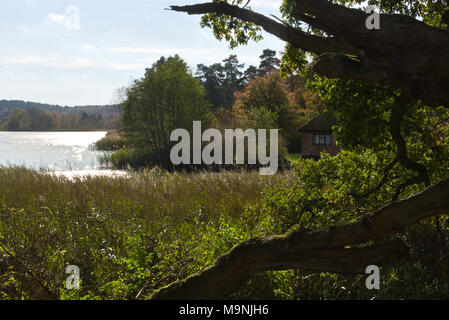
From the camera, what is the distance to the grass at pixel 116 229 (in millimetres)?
5324

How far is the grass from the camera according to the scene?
210 inches

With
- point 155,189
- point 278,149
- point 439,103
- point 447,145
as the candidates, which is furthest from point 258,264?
point 278,149

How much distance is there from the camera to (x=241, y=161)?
2578 centimetres

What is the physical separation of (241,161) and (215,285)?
72.0ft

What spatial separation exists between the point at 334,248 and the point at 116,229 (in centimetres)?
548

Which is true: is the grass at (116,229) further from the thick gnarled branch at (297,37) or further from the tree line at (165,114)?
the tree line at (165,114)

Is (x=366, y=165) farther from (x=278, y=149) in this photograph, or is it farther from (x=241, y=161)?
(x=278, y=149)
